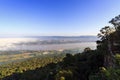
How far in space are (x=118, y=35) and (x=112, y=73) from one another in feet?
84.0

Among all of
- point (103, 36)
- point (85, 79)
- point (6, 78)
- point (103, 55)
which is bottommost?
point (6, 78)

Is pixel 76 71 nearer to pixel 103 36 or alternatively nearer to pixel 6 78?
pixel 103 36

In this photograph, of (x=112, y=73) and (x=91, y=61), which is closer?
(x=112, y=73)

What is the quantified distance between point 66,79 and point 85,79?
14.1 feet

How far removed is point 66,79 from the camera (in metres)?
42.4

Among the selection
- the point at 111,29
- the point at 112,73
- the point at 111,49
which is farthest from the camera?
the point at 111,29

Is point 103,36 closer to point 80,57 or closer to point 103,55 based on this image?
point 103,55

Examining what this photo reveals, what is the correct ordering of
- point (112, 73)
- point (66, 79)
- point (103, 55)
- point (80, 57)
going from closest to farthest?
point (112, 73) < point (66, 79) < point (103, 55) < point (80, 57)

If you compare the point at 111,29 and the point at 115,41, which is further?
the point at 111,29

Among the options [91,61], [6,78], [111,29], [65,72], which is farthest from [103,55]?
[6,78]

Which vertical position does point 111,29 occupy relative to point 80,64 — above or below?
above

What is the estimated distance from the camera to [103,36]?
54469mm

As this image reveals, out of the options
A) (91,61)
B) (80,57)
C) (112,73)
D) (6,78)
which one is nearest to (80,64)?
(91,61)

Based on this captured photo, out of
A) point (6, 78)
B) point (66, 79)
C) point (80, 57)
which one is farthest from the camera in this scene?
point (6, 78)
